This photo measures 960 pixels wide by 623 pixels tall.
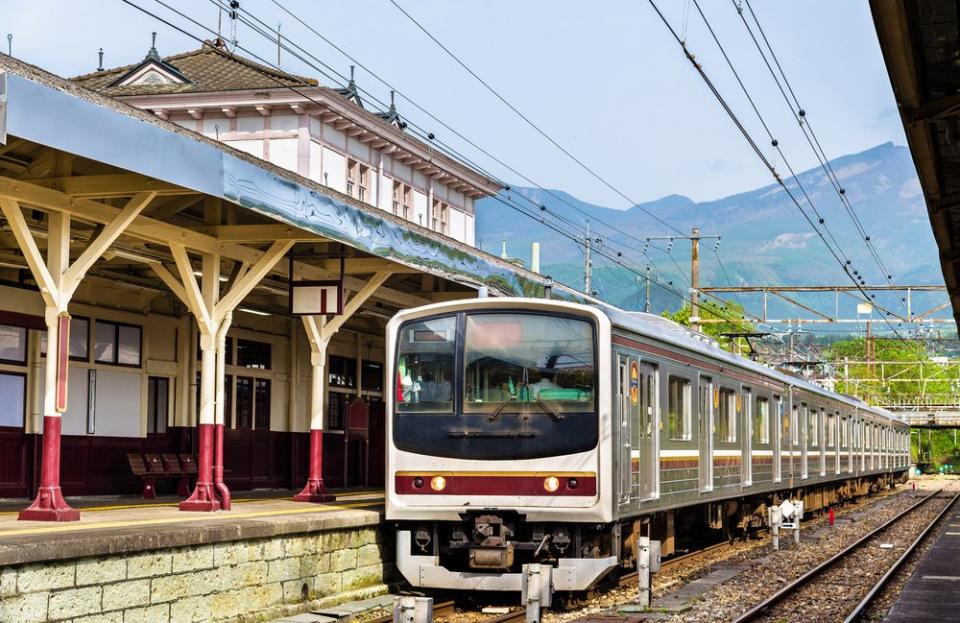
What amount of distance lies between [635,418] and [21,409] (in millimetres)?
6735

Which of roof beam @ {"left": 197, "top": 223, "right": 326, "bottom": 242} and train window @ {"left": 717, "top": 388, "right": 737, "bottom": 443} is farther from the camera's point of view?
train window @ {"left": 717, "top": 388, "right": 737, "bottom": 443}

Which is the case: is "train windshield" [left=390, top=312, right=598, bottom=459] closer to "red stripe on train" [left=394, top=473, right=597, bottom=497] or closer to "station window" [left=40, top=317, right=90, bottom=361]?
"red stripe on train" [left=394, top=473, right=597, bottom=497]

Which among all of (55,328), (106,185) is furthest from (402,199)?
(55,328)

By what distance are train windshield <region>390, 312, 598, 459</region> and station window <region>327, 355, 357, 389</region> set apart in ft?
26.7

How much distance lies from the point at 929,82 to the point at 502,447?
4887 millimetres

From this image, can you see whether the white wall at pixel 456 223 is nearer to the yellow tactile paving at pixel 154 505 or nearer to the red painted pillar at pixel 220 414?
the yellow tactile paving at pixel 154 505

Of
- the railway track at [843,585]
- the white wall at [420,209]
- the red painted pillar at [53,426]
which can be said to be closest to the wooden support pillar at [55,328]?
the red painted pillar at [53,426]

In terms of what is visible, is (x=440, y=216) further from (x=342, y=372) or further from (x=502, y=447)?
(x=502, y=447)

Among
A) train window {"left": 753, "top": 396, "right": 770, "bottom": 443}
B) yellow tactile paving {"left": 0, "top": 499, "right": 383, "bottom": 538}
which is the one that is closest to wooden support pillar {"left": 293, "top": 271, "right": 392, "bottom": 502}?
yellow tactile paving {"left": 0, "top": 499, "right": 383, "bottom": 538}

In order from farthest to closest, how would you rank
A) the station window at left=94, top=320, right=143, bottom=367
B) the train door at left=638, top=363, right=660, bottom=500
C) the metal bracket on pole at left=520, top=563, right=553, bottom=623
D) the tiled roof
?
the tiled roof < the station window at left=94, top=320, right=143, bottom=367 < the train door at left=638, top=363, right=660, bottom=500 < the metal bracket on pole at left=520, top=563, right=553, bottom=623

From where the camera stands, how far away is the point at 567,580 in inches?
468

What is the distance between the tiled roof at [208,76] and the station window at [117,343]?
15.0 metres

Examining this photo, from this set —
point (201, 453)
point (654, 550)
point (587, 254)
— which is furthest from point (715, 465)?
point (587, 254)

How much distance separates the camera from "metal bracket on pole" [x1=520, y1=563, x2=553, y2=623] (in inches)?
377
